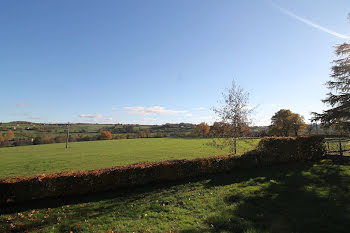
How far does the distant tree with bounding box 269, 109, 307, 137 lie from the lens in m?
60.8

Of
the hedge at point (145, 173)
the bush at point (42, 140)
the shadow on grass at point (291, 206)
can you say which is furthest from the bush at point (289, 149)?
the bush at point (42, 140)

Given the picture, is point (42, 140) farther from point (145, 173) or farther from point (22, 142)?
point (145, 173)

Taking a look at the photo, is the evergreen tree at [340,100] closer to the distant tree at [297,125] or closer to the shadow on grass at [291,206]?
the shadow on grass at [291,206]

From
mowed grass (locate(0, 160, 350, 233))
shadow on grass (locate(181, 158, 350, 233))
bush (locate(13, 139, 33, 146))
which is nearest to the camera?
shadow on grass (locate(181, 158, 350, 233))

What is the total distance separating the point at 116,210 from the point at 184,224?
3.50m

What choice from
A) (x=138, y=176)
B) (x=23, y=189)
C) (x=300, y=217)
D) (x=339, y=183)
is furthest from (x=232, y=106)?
(x=23, y=189)

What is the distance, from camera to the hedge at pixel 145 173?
1012 cm

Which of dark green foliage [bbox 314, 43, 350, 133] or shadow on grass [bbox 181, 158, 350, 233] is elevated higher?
dark green foliage [bbox 314, 43, 350, 133]

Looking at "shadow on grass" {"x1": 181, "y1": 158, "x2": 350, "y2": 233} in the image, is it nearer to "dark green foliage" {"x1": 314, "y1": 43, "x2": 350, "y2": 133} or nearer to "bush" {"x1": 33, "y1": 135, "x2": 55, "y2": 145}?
"dark green foliage" {"x1": 314, "y1": 43, "x2": 350, "y2": 133}

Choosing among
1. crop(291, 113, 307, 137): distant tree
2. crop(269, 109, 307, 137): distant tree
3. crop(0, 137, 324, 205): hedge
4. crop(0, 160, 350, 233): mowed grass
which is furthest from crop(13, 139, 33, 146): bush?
crop(291, 113, 307, 137): distant tree

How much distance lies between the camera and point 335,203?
6.74m

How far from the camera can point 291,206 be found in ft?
22.6

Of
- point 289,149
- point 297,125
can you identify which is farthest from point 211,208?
point 297,125

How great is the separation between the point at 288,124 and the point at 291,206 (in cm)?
6370
